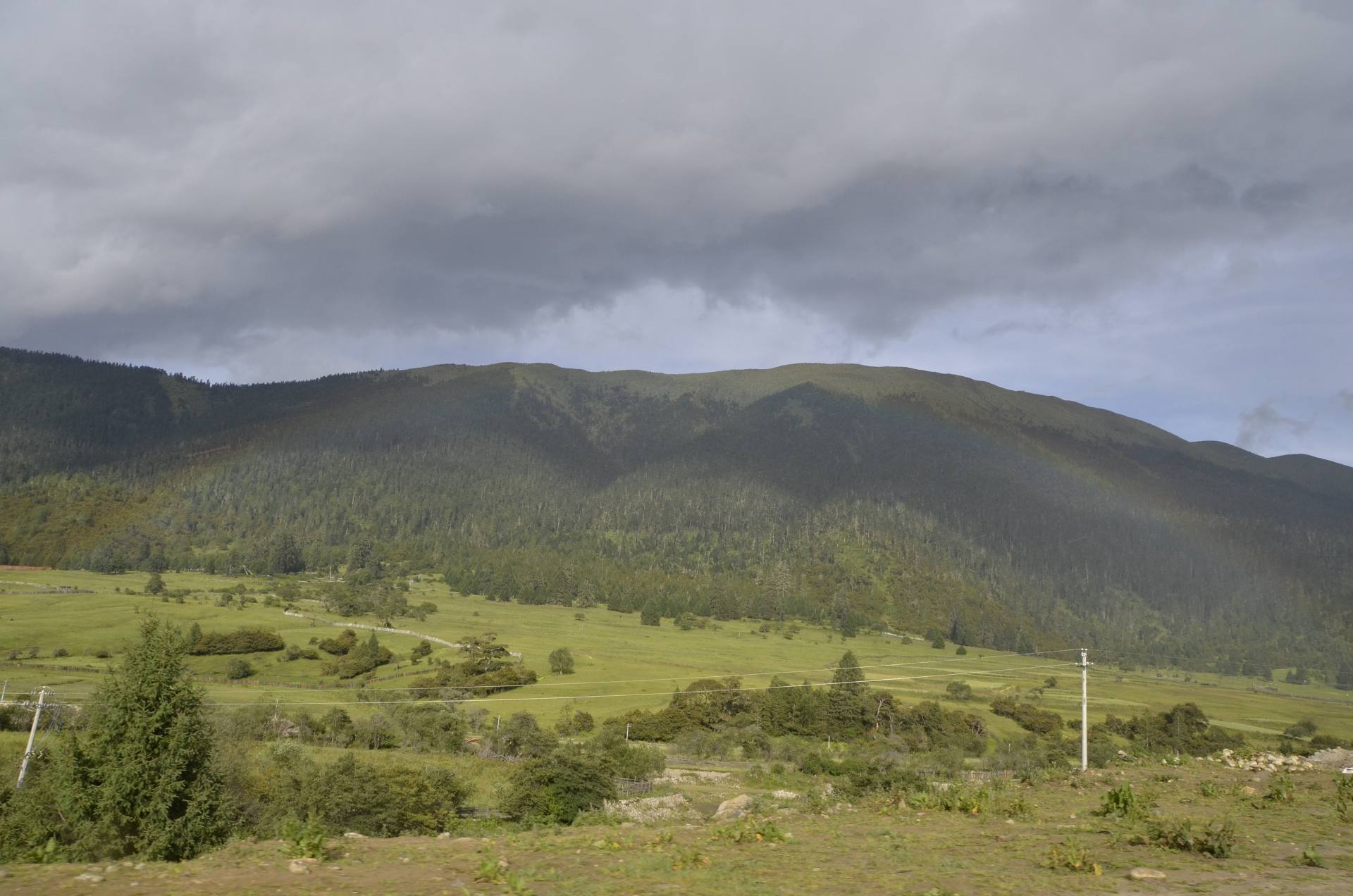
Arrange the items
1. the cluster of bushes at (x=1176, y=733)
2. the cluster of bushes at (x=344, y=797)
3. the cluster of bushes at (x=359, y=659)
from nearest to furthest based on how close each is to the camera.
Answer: the cluster of bushes at (x=344, y=797) → the cluster of bushes at (x=1176, y=733) → the cluster of bushes at (x=359, y=659)

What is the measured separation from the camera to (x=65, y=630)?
10344 cm

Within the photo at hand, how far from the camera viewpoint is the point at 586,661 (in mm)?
112562

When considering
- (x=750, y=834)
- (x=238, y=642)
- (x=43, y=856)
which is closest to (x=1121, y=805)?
(x=750, y=834)

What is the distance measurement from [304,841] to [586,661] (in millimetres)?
99578

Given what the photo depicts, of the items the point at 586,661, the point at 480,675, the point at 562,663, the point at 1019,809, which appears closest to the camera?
the point at 1019,809

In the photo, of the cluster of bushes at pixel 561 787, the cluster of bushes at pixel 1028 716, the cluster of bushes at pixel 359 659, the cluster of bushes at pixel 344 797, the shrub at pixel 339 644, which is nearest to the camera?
the cluster of bushes at pixel 344 797

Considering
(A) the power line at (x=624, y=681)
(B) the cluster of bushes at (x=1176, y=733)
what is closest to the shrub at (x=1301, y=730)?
(B) the cluster of bushes at (x=1176, y=733)

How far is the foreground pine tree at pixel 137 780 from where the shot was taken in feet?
86.2

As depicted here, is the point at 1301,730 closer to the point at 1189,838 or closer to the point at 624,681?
the point at 624,681

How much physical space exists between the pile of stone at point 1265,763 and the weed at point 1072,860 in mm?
18297

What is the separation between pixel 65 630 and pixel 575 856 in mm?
118797

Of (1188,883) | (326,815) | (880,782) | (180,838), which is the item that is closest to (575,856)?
(1188,883)

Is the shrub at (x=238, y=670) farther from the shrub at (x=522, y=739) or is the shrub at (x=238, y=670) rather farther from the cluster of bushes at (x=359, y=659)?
the shrub at (x=522, y=739)

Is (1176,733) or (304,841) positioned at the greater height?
(304,841)
